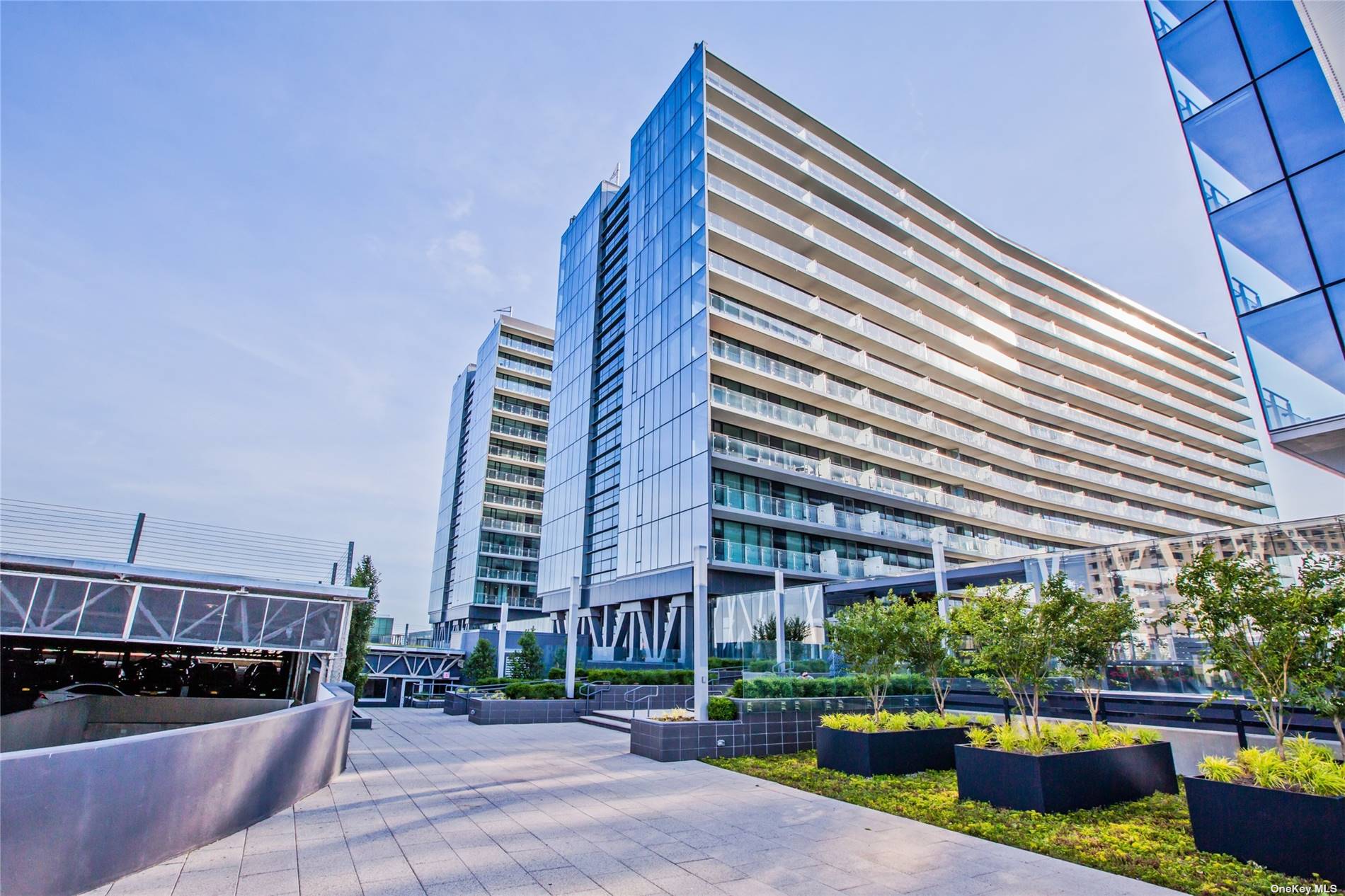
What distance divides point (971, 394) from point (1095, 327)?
18202 mm

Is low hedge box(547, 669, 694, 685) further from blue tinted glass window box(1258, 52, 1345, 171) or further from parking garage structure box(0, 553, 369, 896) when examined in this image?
blue tinted glass window box(1258, 52, 1345, 171)

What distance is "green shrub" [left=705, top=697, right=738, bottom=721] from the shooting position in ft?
41.5

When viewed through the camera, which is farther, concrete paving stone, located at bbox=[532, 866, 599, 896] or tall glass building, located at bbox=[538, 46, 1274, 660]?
tall glass building, located at bbox=[538, 46, 1274, 660]

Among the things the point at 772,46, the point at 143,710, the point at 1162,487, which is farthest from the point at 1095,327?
the point at 143,710

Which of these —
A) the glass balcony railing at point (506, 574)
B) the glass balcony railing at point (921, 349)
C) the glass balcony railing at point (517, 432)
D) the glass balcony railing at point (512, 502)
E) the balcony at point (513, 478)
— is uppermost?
the glass balcony railing at point (517, 432)

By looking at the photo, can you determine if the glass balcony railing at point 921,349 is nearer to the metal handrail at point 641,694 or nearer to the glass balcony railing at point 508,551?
the metal handrail at point 641,694

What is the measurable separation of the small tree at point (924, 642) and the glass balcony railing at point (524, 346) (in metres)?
52.6

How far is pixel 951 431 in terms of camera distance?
125 feet

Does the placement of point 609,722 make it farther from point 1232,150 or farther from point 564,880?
point 1232,150

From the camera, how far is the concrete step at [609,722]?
17.2 metres

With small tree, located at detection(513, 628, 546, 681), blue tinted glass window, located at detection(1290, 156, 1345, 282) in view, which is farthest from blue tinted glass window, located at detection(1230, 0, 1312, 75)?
small tree, located at detection(513, 628, 546, 681)

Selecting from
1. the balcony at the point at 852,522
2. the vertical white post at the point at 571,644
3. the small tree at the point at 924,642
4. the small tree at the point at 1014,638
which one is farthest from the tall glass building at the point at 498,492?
the small tree at the point at 1014,638

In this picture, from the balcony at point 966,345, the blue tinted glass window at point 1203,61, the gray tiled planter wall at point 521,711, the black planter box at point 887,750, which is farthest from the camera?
the balcony at point 966,345

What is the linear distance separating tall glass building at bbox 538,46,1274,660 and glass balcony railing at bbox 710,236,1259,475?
0.62ft
